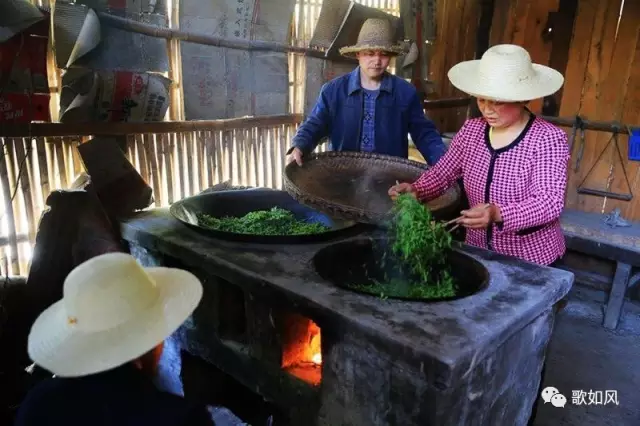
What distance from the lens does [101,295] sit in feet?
6.29

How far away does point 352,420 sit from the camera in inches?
106

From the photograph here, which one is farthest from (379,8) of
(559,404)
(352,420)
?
(352,420)

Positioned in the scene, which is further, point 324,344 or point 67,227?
point 67,227

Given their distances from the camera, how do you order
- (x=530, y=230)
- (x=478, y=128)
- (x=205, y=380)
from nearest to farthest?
(x=530, y=230) < (x=478, y=128) < (x=205, y=380)

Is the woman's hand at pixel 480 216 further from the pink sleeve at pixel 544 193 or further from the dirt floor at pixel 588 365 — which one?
the dirt floor at pixel 588 365

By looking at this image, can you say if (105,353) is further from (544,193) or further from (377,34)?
(377,34)

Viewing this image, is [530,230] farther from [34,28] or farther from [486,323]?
[34,28]

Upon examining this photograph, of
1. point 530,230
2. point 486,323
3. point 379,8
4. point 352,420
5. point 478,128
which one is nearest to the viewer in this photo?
point 486,323

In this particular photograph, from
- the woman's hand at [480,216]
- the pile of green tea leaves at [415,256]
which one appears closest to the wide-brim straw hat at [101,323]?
the pile of green tea leaves at [415,256]

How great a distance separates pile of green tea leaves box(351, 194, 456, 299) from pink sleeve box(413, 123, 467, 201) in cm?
48

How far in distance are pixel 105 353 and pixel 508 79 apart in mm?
2670

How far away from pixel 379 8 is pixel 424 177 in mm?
4549

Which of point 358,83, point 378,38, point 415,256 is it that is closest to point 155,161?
point 358,83

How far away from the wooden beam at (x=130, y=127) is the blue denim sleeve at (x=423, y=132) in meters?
2.18
